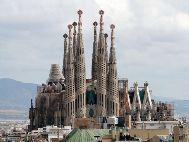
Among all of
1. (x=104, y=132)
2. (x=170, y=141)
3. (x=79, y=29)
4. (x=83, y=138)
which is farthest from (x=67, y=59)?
(x=170, y=141)

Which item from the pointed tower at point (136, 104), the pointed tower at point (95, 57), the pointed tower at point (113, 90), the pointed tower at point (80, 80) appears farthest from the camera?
the pointed tower at point (95, 57)

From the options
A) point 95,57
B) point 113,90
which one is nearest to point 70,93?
point 113,90

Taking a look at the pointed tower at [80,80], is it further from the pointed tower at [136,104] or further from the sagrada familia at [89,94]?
the pointed tower at [136,104]

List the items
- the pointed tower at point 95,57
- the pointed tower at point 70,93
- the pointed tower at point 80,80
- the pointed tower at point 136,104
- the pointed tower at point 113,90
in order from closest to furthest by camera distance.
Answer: the pointed tower at point 70,93, the pointed tower at point 80,80, the pointed tower at point 113,90, the pointed tower at point 136,104, the pointed tower at point 95,57

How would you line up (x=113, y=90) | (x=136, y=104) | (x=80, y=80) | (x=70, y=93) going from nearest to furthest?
(x=70, y=93)
(x=80, y=80)
(x=113, y=90)
(x=136, y=104)

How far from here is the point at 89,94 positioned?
619ft

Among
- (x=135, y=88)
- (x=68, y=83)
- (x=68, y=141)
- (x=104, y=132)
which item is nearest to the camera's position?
(x=68, y=141)

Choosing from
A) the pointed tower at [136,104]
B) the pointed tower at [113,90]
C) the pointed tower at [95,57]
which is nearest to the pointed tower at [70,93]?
the pointed tower at [113,90]

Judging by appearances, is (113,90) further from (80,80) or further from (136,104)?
(136,104)

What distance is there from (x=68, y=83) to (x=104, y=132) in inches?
2959

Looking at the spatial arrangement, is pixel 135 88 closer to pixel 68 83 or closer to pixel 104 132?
pixel 68 83

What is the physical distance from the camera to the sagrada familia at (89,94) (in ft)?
604

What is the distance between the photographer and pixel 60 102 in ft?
620

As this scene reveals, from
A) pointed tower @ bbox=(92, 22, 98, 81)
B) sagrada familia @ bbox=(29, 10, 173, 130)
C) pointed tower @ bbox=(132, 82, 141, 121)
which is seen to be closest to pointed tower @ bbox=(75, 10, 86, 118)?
sagrada familia @ bbox=(29, 10, 173, 130)
